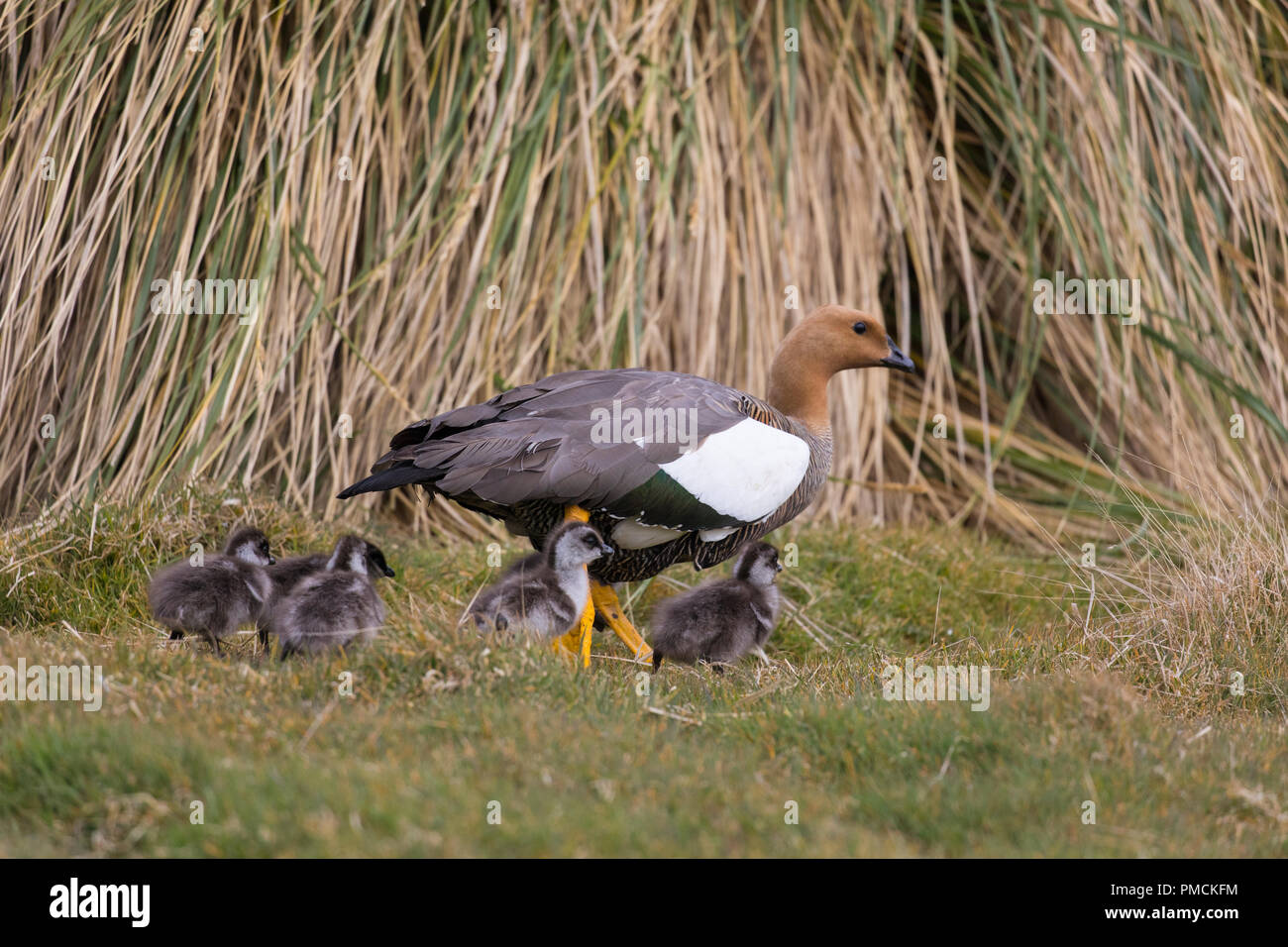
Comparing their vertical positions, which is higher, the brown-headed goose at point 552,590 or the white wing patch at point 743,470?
the white wing patch at point 743,470

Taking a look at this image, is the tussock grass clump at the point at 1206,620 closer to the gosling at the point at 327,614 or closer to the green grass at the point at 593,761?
the green grass at the point at 593,761

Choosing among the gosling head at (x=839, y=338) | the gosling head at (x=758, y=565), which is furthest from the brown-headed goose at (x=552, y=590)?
the gosling head at (x=839, y=338)

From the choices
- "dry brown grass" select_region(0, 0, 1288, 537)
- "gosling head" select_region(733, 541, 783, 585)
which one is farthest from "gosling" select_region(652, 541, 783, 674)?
"dry brown grass" select_region(0, 0, 1288, 537)

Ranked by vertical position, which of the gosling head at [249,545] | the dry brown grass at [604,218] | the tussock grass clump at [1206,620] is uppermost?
the dry brown grass at [604,218]

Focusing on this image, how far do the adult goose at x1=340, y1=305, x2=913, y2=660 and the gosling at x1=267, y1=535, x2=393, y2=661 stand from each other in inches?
12.8

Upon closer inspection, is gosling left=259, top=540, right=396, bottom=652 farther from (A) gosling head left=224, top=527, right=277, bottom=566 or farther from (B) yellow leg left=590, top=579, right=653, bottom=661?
(B) yellow leg left=590, top=579, right=653, bottom=661

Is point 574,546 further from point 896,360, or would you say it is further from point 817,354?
point 896,360

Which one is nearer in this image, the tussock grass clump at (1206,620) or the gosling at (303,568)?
the tussock grass clump at (1206,620)

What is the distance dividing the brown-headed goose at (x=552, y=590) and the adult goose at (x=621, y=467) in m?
0.16

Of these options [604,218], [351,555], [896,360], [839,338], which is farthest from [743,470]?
[604,218]

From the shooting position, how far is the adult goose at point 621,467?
4773 millimetres

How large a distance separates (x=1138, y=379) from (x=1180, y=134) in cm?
146

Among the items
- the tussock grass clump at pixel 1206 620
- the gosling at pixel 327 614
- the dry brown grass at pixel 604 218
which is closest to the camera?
the gosling at pixel 327 614

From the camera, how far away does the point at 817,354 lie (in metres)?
5.93
